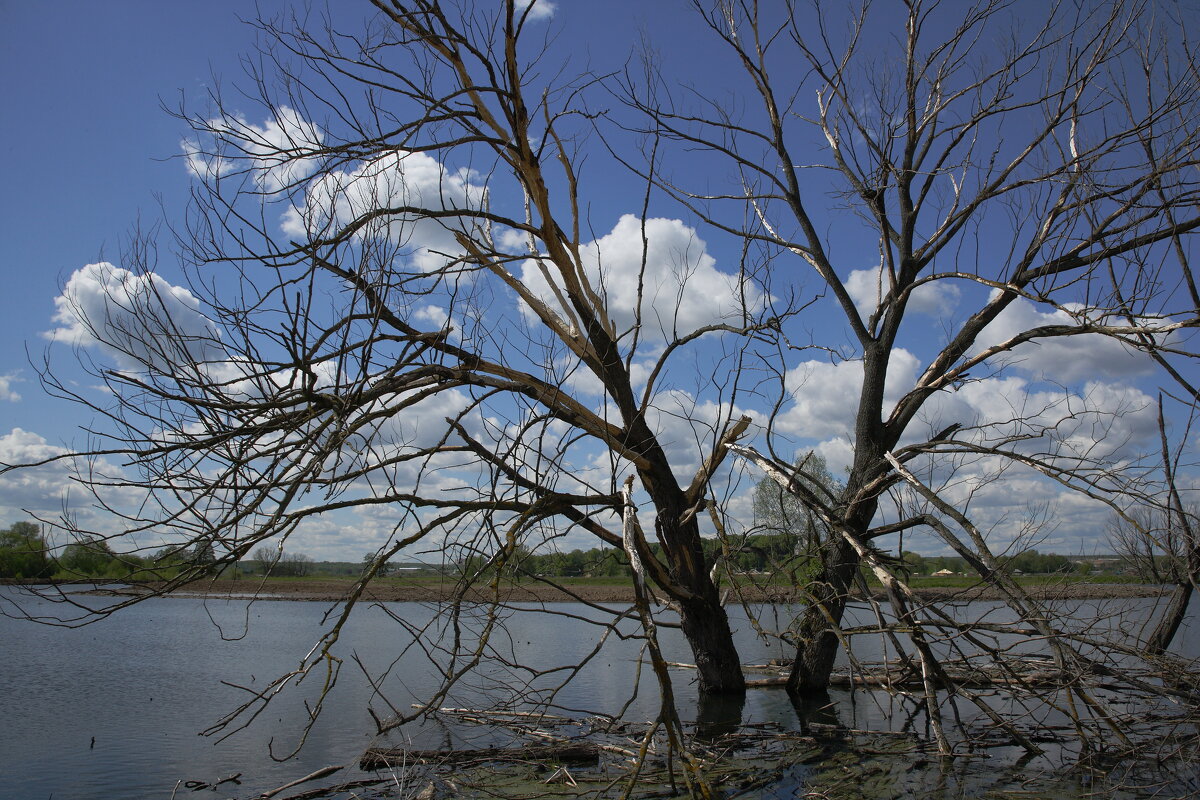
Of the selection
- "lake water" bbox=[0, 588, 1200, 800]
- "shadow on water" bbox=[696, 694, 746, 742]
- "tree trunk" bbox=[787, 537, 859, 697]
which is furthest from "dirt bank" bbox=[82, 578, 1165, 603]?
"shadow on water" bbox=[696, 694, 746, 742]

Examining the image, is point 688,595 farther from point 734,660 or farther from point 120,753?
point 120,753

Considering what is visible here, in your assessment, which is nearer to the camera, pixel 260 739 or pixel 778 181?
pixel 260 739

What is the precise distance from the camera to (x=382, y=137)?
5699mm

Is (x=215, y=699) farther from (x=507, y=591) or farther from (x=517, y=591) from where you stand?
(x=517, y=591)

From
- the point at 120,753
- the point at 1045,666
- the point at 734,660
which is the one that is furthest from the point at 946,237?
the point at 120,753

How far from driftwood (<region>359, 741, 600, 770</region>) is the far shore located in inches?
45.6

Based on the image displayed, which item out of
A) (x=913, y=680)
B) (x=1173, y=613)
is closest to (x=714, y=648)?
(x=913, y=680)

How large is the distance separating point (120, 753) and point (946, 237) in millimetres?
9248

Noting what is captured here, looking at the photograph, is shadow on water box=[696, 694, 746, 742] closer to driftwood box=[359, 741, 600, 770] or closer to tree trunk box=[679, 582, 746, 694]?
tree trunk box=[679, 582, 746, 694]

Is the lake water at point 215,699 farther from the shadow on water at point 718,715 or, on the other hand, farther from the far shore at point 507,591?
the far shore at point 507,591

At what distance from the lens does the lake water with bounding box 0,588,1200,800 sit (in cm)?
646

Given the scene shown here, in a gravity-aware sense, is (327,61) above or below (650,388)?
above

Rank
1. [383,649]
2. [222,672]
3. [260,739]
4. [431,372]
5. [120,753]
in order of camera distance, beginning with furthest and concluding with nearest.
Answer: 1. [383,649]
2. [222,672]
3. [260,739]
4. [120,753]
5. [431,372]

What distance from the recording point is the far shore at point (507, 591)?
5.60 metres
